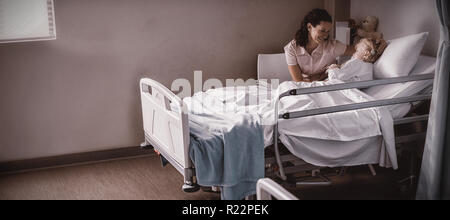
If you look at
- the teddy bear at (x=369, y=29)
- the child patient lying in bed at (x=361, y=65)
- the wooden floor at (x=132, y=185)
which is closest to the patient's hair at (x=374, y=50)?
the child patient lying in bed at (x=361, y=65)

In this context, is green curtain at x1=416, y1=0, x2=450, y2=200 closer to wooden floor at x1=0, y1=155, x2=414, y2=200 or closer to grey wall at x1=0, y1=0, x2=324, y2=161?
wooden floor at x1=0, y1=155, x2=414, y2=200

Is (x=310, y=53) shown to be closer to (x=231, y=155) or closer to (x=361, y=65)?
(x=361, y=65)

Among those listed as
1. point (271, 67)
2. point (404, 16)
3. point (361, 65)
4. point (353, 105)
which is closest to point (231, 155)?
point (353, 105)

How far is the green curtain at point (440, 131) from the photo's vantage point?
283 cm

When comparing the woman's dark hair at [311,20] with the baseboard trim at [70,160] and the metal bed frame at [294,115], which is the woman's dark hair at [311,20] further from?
the baseboard trim at [70,160]

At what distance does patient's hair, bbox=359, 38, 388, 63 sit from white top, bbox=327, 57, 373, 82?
0.04m

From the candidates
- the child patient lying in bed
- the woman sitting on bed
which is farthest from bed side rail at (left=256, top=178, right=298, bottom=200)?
the woman sitting on bed

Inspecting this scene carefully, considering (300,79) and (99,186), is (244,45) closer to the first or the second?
(300,79)

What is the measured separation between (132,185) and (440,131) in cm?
201

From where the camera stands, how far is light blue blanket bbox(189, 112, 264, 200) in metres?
2.79

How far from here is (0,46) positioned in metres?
3.71

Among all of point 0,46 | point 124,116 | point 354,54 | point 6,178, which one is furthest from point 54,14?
point 354,54

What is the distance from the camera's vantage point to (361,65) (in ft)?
11.5

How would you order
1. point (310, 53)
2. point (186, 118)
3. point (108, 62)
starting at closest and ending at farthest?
point (186, 118), point (310, 53), point (108, 62)
